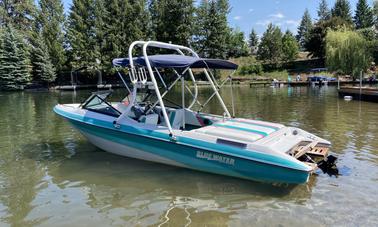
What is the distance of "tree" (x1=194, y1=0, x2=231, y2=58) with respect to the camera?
63156 millimetres

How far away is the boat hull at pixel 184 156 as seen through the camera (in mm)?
7195

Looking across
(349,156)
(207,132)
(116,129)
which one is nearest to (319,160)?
(349,156)

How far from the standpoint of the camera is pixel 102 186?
803 centimetres

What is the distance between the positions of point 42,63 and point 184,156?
5220 centimetres

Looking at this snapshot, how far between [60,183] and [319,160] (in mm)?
6595

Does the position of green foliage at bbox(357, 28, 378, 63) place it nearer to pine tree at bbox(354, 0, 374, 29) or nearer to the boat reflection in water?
the boat reflection in water

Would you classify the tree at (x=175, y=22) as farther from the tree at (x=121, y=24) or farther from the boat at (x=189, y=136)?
the boat at (x=189, y=136)

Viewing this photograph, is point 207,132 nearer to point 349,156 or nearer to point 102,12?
point 349,156

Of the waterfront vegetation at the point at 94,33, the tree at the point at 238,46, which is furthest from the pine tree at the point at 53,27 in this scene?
the tree at the point at 238,46

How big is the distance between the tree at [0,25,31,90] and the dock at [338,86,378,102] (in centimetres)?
4516

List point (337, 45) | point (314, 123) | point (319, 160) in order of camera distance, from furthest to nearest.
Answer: point (337, 45) < point (314, 123) < point (319, 160)

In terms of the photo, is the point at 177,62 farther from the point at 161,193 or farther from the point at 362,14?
the point at 362,14

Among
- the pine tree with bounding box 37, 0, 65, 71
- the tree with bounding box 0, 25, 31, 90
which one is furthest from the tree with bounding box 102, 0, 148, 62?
the tree with bounding box 0, 25, 31, 90

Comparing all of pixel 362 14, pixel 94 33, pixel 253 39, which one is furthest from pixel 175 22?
pixel 362 14
